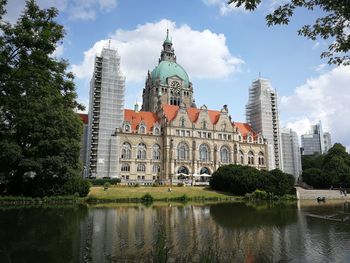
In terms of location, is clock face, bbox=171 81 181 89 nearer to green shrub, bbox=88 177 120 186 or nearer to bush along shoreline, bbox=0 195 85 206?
green shrub, bbox=88 177 120 186

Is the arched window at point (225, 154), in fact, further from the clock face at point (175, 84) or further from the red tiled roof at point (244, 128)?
the clock face at point (175, 84)

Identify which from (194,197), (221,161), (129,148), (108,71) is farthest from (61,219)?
(221,161)

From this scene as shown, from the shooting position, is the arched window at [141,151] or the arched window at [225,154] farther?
the arched window at [225,154]

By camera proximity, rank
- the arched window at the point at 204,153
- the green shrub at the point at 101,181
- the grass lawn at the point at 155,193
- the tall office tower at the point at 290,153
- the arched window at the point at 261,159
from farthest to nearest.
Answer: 1. the tall office tower at the point at 290,153
2. the arched window at the point at 261,159
3. the arched window at the point at 204,153
4. the green shrub at the point at 101,181
5. the grass lawn at the point at 155,193

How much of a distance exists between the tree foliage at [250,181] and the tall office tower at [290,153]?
41.3m

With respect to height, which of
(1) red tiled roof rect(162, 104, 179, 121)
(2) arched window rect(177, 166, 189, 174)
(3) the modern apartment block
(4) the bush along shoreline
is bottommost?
(4) the bush along shoreline

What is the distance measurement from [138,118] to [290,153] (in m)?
50.0

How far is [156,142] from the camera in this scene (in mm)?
76125

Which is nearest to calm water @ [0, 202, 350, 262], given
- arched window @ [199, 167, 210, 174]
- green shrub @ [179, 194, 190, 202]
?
green shrub @ [179, 194, 190, 202]

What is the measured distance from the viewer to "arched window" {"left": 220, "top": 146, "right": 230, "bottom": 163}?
81.2m

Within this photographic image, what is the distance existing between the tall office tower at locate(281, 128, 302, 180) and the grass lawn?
48.4 m

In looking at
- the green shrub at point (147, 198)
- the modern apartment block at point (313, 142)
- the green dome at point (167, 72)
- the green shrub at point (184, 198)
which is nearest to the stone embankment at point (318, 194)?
the green shrub at point (184, 198)

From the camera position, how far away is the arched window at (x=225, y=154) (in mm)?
81188

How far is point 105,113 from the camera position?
71.8 meters
